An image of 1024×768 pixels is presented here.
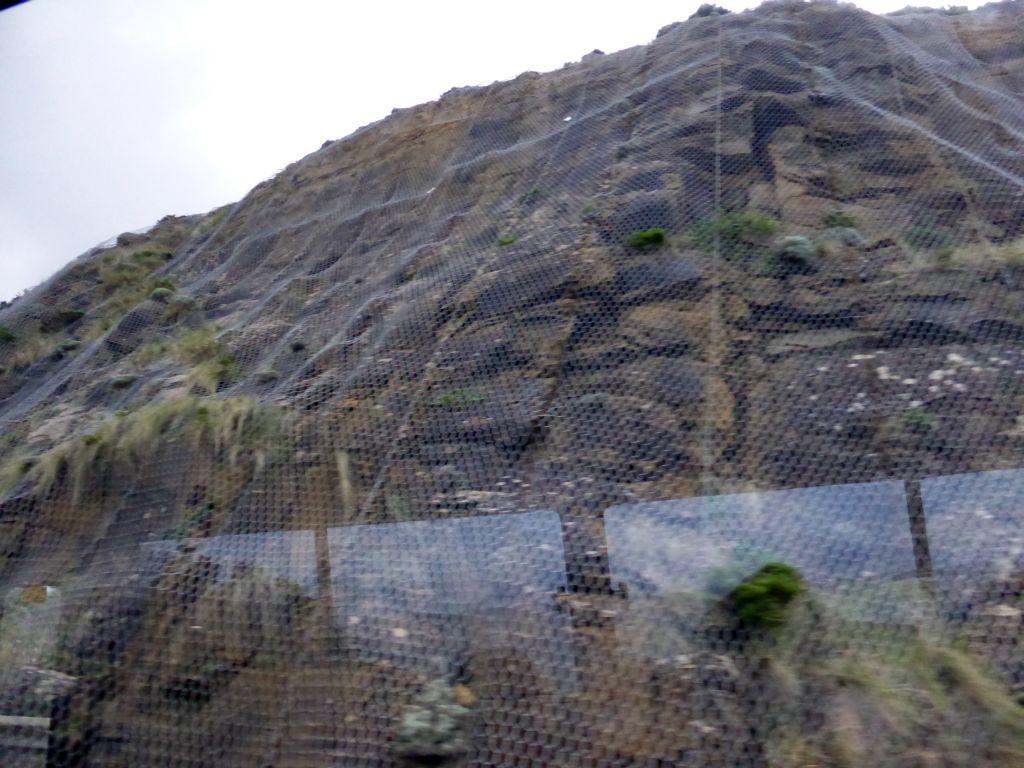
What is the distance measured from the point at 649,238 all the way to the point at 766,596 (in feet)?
10.6

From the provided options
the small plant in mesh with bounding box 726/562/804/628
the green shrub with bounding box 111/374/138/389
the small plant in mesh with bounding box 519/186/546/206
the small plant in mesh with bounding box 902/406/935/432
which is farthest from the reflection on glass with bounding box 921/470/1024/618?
the green shrub with bounding box 111/374/138/389

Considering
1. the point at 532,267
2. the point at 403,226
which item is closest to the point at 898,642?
the point at 532,267

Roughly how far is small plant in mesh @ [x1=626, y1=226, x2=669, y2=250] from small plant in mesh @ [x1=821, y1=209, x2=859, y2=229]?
3.36 ft

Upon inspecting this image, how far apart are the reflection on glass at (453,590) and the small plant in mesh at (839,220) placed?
3132 mm

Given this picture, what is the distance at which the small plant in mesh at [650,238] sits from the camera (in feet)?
22.1

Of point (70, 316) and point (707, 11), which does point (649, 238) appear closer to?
point (707, 11)

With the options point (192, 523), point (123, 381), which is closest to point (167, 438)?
point (192, 523)

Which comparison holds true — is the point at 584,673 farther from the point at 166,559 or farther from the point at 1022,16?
the point at 1022,16

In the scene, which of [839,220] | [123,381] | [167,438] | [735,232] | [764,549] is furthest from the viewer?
[123,381]

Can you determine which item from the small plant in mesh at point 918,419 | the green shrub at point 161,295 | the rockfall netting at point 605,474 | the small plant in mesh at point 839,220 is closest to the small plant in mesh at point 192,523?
the rockfall netting at point 605,474

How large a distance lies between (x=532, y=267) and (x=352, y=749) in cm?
379

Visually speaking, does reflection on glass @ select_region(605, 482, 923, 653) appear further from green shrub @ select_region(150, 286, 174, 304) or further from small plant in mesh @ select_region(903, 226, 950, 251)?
green shrub @ select_region(150, 286, 174, 304)

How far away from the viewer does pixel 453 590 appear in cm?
453

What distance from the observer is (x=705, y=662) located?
3922mm
